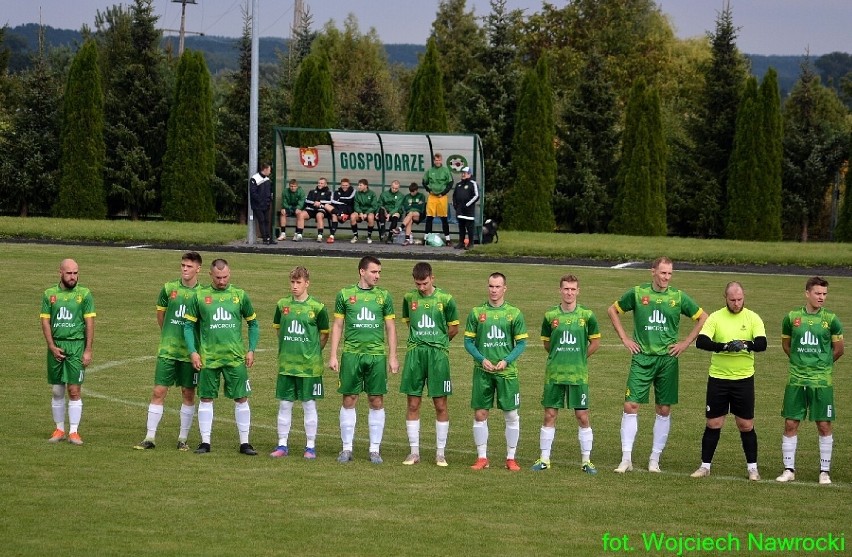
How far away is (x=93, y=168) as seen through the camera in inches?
1913

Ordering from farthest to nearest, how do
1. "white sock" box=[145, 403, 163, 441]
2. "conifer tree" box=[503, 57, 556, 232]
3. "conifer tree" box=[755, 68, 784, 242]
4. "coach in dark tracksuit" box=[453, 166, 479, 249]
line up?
"conifer tree" box=[503, 57, 556, 232] → "conifer tree" box=[755, 68, 784, 242] → "coach in dark tracksuit" box=[453, 166, 479, 249] → "white sock" box=[145, 403, 163, 441]

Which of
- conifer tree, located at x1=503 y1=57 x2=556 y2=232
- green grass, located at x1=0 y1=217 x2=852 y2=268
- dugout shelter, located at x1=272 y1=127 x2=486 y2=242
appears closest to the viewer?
green grass, located at x1=0 y1=217 x2=852 y2=268

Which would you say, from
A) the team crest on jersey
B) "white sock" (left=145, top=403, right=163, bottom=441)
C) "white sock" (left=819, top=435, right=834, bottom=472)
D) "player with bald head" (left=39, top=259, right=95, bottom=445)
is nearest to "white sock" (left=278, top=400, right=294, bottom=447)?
"white sock" (left=145, top=403, right=163, bottom=441)

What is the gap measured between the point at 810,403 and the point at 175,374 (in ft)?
21.7

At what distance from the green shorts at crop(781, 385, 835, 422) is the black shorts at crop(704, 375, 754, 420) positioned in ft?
1.25

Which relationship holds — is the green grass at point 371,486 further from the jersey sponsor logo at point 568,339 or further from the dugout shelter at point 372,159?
the dugout shelter at point 372,159

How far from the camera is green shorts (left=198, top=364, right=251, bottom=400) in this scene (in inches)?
539

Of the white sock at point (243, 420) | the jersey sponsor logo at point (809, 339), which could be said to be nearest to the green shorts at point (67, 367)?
the white sock at point (243, 420)

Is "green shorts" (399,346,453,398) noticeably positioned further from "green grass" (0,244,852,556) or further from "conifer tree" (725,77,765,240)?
"conifer tree" (725,77,765,240)

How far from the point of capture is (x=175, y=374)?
547 inches

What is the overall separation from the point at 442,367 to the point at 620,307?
6.56 ft

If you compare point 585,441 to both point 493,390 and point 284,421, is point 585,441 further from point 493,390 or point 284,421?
point 284,421

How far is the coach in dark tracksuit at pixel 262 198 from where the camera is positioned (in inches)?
1506

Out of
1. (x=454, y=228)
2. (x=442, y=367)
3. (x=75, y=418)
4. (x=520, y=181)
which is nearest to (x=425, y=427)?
(x=442, y=367)
